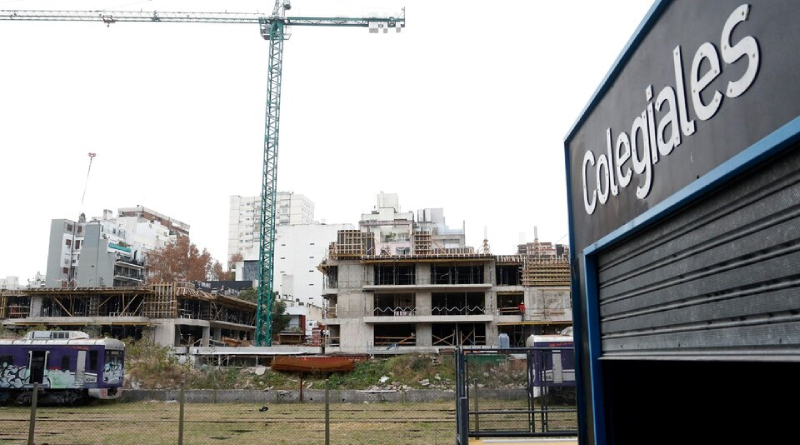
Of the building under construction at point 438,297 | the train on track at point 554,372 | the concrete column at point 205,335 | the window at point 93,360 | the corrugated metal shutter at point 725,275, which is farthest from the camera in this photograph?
the concrete column at point 205,335

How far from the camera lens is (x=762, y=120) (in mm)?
3176

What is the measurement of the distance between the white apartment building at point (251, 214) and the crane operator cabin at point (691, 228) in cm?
15185

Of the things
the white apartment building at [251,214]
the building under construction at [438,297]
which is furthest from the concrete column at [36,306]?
the white apartment building at [251,214]

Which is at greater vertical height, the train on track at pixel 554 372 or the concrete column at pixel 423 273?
the concrete column at pixel 423 273

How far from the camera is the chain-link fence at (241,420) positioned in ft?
57.7

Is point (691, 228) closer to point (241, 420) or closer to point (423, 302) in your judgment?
point (241, 420)

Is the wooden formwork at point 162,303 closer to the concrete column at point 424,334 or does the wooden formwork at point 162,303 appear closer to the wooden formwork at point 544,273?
the concrete column at point 424,334

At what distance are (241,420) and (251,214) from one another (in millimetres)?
141980

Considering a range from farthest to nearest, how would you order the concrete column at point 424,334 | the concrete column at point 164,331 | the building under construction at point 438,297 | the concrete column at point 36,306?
the concrete column at point 36,306
the concrete column at point 164,331
the concrete column at point 424,334
the building under construction at point 438,297

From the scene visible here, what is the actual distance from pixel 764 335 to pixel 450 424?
58.0 feet

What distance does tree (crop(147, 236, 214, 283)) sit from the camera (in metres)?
91.9

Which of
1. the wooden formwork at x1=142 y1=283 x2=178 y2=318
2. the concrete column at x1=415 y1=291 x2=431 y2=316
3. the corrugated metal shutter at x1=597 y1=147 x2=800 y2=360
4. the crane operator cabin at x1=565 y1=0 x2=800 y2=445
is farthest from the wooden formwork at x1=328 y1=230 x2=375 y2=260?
the corrugated metal shutter at x1=597 y1=147 x2=800 y2=360

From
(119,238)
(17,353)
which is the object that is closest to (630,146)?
(17,353)

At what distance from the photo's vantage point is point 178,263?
9244 centimetres
